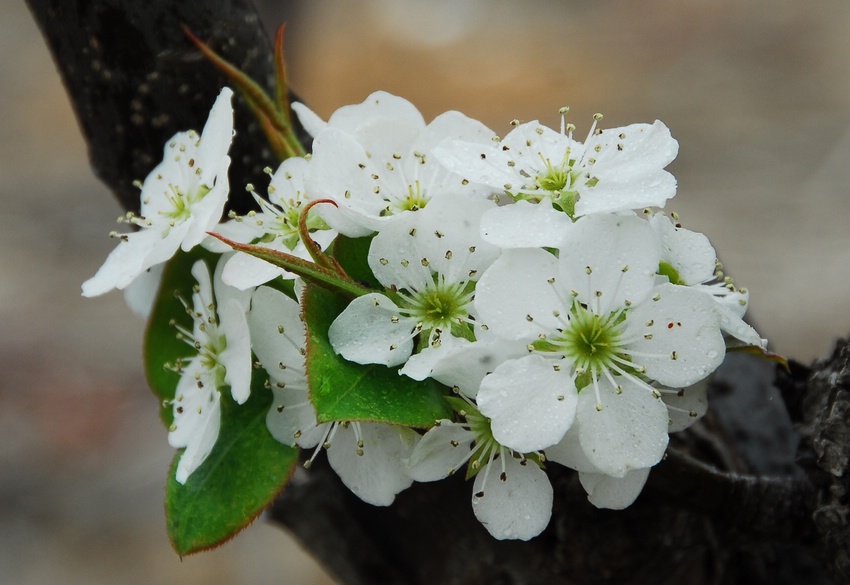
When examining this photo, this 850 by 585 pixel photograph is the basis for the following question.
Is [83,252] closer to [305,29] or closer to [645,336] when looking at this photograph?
[305,29]

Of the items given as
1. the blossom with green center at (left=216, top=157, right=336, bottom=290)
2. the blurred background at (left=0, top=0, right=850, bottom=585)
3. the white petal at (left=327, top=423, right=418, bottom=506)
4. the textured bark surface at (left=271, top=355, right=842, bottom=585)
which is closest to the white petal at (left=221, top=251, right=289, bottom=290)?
the blossom with green center at (left=216, top=157, right=336, bottom=290)

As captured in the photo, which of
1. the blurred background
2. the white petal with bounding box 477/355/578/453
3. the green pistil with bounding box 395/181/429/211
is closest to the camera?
the white petal with bounding box 477/355/578/453

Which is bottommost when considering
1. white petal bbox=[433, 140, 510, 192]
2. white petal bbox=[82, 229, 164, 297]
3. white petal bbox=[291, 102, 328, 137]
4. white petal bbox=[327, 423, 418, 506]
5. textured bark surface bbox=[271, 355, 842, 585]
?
textured bark surface bbox=[271, 355, 842, 585]

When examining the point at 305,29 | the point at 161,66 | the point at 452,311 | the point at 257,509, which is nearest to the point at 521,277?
the point at 452,311

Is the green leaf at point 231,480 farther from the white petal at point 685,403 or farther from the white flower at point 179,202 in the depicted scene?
the white petal at point 685,403

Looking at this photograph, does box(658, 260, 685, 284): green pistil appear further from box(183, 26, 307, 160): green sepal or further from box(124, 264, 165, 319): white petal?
box(124, 264, 165, 319): white petal

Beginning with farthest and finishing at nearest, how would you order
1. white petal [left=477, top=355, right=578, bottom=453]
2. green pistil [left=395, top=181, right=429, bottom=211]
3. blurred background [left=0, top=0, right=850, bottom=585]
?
1. blurred background [left=0, top=0, right=850, bottom=585]
2. green pistil [left=395, top=181, right=429, bottom=211]
3. white petal [left=477, top=355, right=578, bottom=453]

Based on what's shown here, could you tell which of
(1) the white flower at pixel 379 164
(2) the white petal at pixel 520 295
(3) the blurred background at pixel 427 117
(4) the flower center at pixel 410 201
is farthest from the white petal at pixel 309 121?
(3) the blurred background at pixel 427 117
